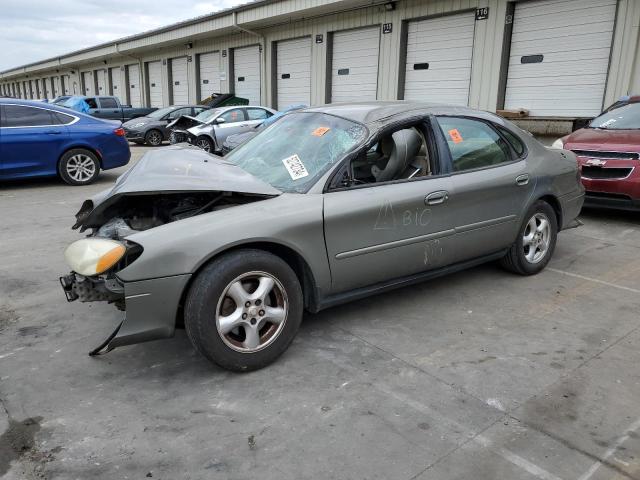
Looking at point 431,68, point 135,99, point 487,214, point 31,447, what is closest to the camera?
point 31,447

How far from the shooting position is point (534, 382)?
3.02 meters

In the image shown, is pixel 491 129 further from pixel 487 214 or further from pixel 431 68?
pixel 431 68

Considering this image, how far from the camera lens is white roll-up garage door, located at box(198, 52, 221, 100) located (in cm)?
2401

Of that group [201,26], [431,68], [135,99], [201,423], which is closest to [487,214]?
[201,423]

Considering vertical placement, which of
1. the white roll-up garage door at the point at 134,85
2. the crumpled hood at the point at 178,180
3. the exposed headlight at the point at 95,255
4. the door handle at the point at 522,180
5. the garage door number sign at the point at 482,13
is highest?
the garage door number sign at the point at 482,13

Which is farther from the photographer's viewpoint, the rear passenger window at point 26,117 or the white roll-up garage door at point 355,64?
the white roll-up garage door at point 355,64

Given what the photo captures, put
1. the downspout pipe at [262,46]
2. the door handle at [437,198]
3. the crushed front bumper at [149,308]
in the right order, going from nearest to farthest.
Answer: the crushed front bumper at [149,308] < the door handle at [437,198] < the downspout pipe at [262,46]

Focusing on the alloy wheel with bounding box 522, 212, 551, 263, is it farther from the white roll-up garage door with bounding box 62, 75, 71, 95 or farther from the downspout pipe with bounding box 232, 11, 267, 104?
the white roll-up garage door with bounding box 62, 75, 71, 95

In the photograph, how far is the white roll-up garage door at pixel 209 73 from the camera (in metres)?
24.0

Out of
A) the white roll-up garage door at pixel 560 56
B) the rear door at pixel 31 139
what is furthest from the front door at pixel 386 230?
the white roll-up garage door at pixel 560 56

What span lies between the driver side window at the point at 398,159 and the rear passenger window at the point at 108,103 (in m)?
20.3

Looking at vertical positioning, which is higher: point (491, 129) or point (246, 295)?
point (491, 129)

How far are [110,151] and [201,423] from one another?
8.32m

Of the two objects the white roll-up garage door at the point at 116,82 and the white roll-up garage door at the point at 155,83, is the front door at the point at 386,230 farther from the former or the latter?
the white roll-up garage door at the point at 116,82
